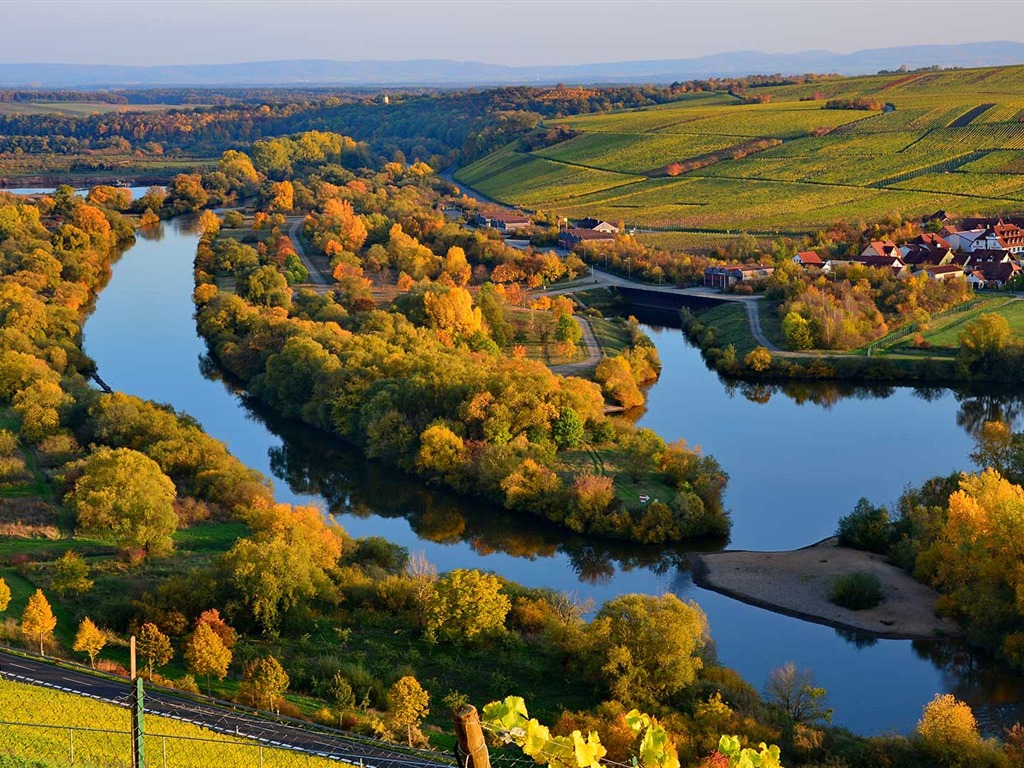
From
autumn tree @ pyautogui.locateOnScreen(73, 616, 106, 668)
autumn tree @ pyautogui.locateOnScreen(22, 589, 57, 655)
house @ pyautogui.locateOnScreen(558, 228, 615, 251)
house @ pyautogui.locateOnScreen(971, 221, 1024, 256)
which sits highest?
house @ pyautogui.locateOnScreen(971, 221, 1024, 256)

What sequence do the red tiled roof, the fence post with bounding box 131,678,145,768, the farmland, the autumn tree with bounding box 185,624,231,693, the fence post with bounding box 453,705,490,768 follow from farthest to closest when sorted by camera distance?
the farmland → the red tiled roof → the autumn tree with bounding box 185,624,231,693 → the fence post with bounding box 131,678,145,768 → the fence post with bounding box 453,705,490,768

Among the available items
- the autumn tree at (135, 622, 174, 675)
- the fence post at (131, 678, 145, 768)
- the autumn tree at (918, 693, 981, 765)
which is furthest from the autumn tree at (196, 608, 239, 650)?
the fence post at (131, 678, 145, 768)

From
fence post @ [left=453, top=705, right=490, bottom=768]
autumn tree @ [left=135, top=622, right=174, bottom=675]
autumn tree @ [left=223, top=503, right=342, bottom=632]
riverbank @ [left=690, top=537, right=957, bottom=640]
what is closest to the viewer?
fence post @ [left=453, top=705, right=490, bottom=768]

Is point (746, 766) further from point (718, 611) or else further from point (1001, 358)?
point (1001, 358)

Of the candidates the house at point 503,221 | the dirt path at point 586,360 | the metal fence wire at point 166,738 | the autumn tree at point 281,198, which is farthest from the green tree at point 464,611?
the autumn tree at point 281,198

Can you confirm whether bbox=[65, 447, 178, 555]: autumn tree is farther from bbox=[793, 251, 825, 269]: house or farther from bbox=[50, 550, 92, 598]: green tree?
bbox=[793, 251, 825, 269]: house

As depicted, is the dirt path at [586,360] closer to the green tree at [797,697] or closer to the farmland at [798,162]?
the green tree at [797,697]
